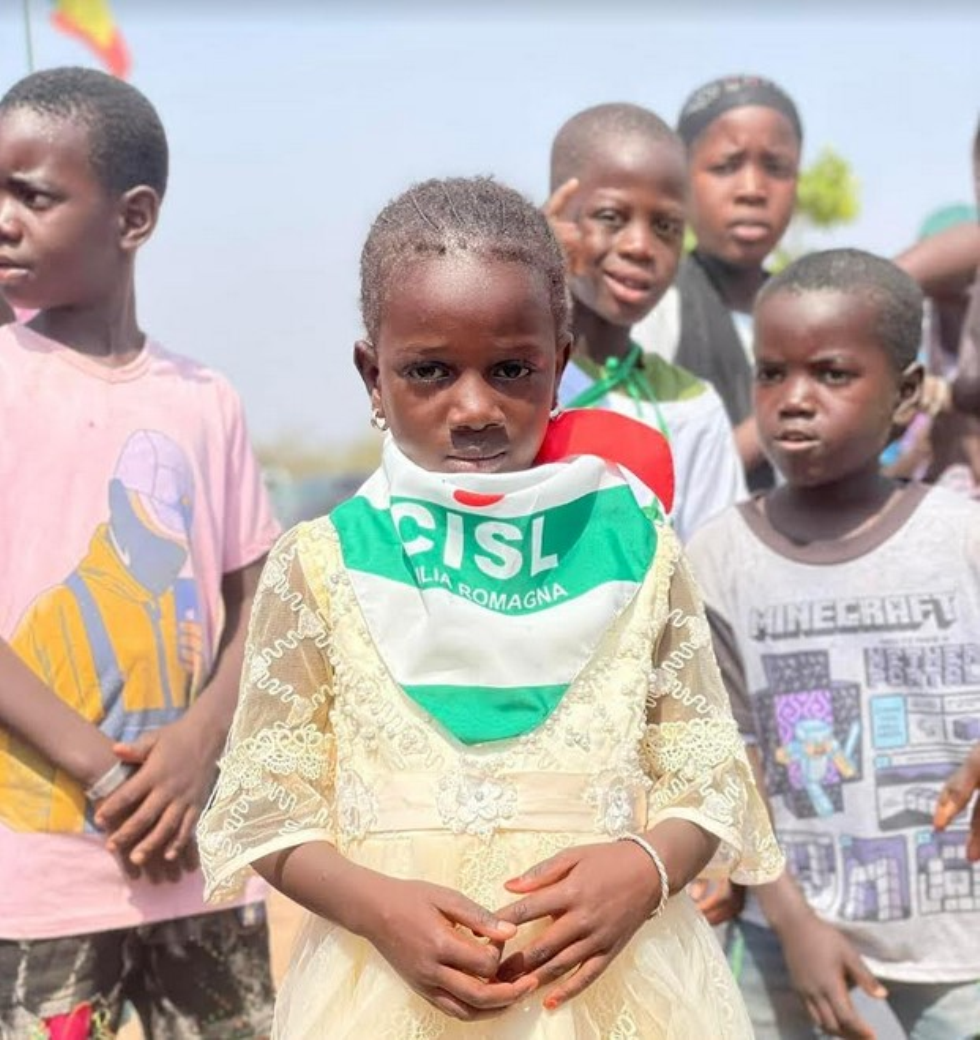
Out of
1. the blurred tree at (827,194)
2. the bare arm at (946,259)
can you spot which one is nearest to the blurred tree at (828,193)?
the blurred tree at (827,194)

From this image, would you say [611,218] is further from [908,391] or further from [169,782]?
[169,782]

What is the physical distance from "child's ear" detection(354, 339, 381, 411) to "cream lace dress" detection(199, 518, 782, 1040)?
0.64 ft

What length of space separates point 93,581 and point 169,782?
1.27 feet

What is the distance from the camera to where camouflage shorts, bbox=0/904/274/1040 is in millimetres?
3285

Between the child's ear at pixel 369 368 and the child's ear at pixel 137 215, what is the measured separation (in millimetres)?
1154

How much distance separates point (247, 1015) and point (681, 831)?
4.60 feet

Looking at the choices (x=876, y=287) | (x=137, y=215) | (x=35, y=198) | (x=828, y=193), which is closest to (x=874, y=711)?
(x=876, y=287)

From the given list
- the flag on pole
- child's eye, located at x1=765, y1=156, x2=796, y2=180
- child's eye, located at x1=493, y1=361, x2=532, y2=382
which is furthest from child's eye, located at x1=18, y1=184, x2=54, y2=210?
the flag on pole

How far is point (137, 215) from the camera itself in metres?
3.69

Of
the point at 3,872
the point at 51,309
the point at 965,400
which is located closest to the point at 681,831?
the point at 3,872

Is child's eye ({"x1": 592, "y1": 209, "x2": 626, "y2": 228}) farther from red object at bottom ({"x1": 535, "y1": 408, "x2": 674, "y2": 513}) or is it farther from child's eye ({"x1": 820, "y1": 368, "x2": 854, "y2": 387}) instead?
red object at bottom ({"x1": 535, "y1": 408, "x2": 674, "y2": 513})

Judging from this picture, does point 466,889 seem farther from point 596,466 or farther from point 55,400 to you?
point 55,400

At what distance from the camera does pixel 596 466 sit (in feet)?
8.35

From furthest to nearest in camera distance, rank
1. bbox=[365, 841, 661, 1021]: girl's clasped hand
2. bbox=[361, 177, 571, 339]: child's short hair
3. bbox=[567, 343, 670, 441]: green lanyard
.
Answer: bbox=[567, 343, 670, 441]: green lanyard → bbox=[361, 177, 571, 339]: child's short hair → bbox=[365, 841, 661, 1021]: girl's clasped hand
